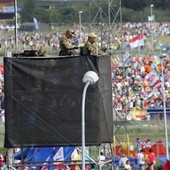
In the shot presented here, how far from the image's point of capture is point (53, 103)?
17422mm

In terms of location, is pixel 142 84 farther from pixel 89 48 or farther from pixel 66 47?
pixel 89 48

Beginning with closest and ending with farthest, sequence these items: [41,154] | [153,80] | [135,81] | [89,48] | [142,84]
Result: 1. [89,48]
2. [41,154]
3. [153,80]
4. [142,84]
5. [135,81]

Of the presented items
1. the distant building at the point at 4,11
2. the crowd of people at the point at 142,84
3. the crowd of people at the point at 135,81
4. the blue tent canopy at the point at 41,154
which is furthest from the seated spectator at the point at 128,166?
the distant building at the point at 4,11

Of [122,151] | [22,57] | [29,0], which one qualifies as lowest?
[122,151]

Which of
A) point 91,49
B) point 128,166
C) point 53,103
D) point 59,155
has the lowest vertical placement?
point 128,166

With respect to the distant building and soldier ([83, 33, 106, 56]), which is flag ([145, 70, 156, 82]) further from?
soldier ([83, 33, 106, 56])

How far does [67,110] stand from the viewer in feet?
57.2

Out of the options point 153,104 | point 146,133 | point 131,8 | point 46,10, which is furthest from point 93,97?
point 131,8

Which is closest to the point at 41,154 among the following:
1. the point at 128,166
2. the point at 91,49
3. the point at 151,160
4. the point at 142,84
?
the point at 91,49

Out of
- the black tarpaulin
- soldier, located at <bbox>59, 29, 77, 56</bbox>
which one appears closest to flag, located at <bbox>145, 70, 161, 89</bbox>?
soldier, located at <bbox>59, 29, 77, 56</bbox>

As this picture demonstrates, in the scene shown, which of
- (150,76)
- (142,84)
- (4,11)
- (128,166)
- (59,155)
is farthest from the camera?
(4,11)

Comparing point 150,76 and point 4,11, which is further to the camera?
point 4,11

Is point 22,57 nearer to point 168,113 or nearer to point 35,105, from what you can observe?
point 35,105

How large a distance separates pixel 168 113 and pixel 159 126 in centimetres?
389
